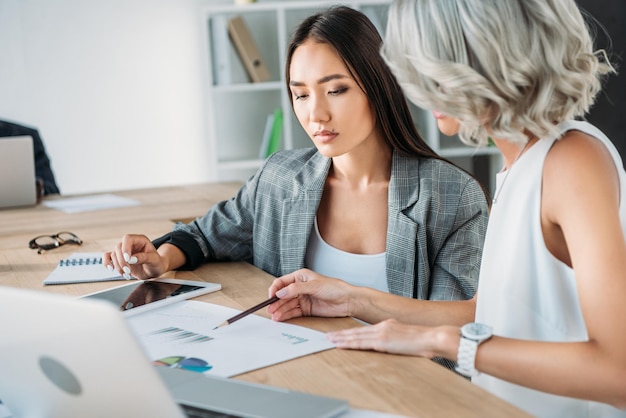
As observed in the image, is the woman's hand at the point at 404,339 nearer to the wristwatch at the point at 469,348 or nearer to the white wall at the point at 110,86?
the wristwatch at the point at 469,348

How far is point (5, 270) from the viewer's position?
6.77ft

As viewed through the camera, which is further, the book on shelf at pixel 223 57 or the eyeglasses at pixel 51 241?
the book on shelf at pixel 223 57

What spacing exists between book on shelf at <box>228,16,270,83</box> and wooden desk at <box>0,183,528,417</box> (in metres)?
1.58

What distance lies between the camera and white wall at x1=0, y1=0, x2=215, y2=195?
4.69m

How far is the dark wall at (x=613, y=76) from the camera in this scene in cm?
332

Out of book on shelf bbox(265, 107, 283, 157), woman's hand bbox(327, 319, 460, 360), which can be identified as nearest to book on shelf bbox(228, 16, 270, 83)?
book on shelf bbox(265, 107, 283, 157)

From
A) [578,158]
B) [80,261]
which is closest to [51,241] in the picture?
[80,261]

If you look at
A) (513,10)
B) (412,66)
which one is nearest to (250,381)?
(412,66)

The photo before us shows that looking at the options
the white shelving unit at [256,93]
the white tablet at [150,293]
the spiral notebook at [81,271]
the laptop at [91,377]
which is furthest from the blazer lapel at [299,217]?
the white shelving unit at [256,93]

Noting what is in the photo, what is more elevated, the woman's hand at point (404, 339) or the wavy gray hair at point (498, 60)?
the wavy gray hair at point (498, 60)

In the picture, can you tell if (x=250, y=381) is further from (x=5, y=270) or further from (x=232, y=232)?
(x=5, y=270)

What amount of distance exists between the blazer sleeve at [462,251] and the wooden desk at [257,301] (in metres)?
0.40

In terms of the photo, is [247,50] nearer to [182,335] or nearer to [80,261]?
[80,261]

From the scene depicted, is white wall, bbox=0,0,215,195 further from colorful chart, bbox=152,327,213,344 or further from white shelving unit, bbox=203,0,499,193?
colorful chart, bbox=152,327,213,344
